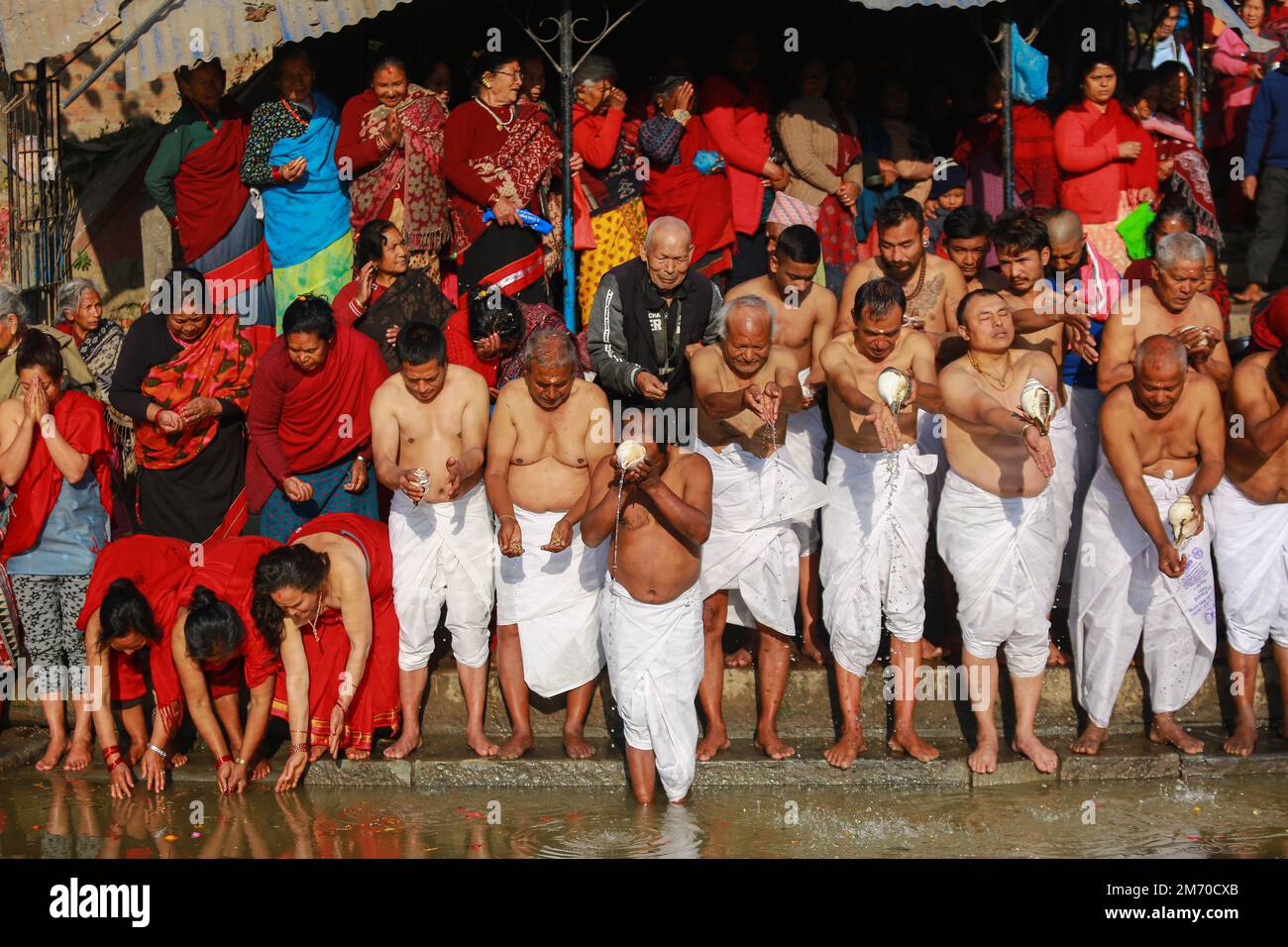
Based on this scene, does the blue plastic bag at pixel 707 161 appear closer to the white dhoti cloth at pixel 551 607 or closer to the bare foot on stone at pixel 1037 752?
the white dhoti cloth at pixel 551 607

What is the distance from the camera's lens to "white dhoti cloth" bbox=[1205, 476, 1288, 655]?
760 cm

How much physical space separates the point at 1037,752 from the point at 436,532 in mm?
3030

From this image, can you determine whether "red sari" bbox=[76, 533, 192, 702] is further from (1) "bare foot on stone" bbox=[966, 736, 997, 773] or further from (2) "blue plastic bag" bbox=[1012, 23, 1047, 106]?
(2) "blue plastic bag" bbox=[1012, 23, 1047, 106]

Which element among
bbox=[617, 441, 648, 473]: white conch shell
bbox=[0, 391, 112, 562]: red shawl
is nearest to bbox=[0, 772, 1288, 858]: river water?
bbox=[0, 391, 112, 562]: red shawl

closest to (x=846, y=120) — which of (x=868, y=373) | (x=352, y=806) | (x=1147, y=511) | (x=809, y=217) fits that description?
(x=809, y=217)

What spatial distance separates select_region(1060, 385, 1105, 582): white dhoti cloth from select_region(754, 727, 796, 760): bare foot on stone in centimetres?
189

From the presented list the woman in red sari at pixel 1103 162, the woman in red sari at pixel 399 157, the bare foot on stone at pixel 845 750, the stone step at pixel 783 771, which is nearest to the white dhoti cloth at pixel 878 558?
the bare foot on stone at pixel 845 750

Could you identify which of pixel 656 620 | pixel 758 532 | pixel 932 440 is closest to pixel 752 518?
pixel 758 532

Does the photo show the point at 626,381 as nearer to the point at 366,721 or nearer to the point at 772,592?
the point at 772,592

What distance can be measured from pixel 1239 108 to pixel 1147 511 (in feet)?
14.9

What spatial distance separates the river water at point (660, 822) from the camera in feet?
21.7

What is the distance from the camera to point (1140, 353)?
7.20 metres

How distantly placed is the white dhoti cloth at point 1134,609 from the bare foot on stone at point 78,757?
486 cm

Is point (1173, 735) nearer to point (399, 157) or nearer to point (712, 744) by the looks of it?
point (712, 744)
